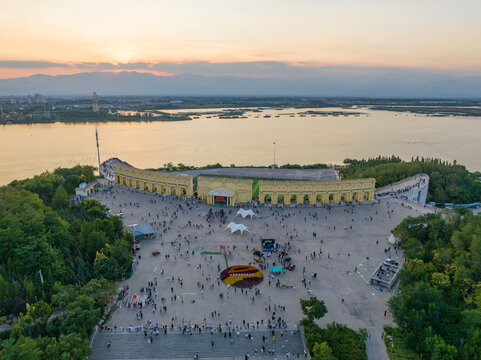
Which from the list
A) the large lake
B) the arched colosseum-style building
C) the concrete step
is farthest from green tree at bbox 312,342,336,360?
the large lake

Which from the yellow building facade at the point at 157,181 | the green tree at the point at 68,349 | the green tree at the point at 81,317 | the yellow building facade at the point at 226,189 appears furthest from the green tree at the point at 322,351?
the yellow building facade at the point at 157,181

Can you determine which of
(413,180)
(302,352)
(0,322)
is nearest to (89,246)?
(0,322)

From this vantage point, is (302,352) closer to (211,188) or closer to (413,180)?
(211,188)

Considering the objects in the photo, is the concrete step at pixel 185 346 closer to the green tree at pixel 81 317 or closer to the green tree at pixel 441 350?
the green tree at pixel 81 317

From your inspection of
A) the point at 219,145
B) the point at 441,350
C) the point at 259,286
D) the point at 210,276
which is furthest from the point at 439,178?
the point at 219,145

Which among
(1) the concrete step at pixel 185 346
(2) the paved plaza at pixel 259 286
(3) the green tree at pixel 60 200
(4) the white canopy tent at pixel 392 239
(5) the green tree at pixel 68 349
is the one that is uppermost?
(3) the green tree at pixel 60 200

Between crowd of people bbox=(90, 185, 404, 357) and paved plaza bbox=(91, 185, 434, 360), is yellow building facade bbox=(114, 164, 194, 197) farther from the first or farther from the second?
paved plaza bbox=(91, 185, 434, 360)

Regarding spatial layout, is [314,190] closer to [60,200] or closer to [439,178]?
[439,178]
